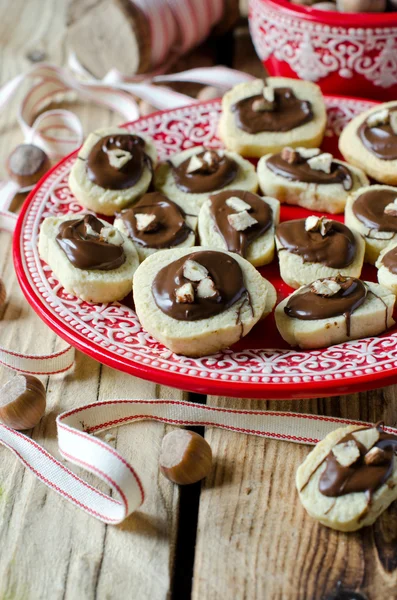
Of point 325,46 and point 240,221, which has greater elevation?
point 325,46

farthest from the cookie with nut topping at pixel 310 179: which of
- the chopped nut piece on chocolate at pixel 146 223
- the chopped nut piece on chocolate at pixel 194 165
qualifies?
the chopped nut piece on chocolate at pixel 146 223

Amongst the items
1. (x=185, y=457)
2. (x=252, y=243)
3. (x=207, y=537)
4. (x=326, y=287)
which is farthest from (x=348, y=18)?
(x=207, y=537)

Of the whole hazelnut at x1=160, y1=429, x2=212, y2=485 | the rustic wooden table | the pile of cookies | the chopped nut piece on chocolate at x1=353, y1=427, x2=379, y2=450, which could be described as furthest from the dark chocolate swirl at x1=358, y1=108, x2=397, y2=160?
the whole hazelnut at x1=160, y1=429, x2=212, y2=485

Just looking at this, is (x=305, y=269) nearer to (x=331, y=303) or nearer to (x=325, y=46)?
(x=331, y=303)

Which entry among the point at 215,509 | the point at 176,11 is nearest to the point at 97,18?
the point at 176,11

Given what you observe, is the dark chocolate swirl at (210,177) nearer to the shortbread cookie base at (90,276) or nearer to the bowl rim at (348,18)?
the shortbread cookie base at (90,276)

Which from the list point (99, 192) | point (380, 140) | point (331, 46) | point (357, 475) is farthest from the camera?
point (331, 46)
